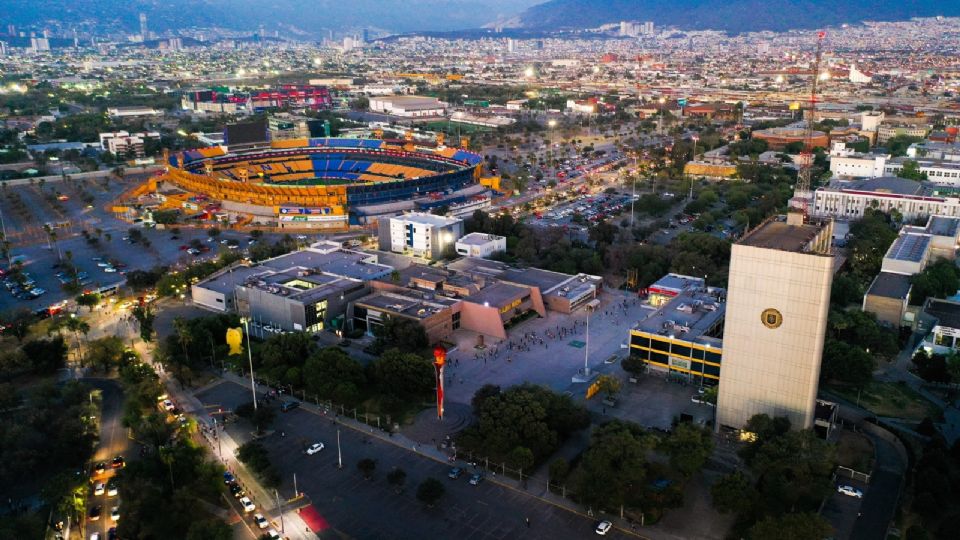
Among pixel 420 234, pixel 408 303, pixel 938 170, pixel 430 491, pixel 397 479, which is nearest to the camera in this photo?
pixel 430 491

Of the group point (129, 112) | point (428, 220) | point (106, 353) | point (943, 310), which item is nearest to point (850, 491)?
point (943, 310)

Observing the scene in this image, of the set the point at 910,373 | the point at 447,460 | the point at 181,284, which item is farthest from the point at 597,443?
the point at 181,284

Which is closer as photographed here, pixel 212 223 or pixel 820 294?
pixel 820 294

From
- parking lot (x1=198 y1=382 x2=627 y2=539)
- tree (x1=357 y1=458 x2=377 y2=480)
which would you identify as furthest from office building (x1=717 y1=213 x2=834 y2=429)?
tree (x1=357 y1=458 x2=377 y2=480)

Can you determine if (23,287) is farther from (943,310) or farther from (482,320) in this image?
(943,310)

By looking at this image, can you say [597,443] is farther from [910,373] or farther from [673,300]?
[910,373]
